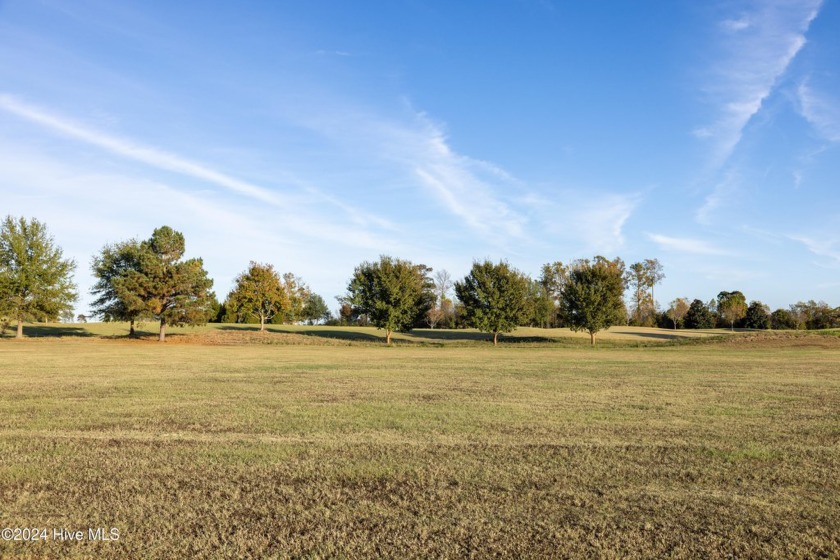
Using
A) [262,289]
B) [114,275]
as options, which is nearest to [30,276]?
[114,275]

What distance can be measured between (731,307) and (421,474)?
298 feet

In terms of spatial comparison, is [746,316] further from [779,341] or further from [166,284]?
[166,284]

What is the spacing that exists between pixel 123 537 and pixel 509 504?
10.7 feet

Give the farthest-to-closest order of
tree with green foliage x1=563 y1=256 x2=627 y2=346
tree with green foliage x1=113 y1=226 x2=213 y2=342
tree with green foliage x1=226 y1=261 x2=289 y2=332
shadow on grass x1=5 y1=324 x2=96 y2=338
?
tree with green foliage x1=226 y1=261 x2=289 y2=332
shadow on grass x1=5 y1=324 x2=96 y2=338
tree with green foliage x1=563 y1=256 x2=627 y2=346
tree with green foliage x1=113 y1=226 x2=213 y2=342

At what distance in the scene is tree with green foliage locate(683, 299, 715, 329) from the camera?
269 ft

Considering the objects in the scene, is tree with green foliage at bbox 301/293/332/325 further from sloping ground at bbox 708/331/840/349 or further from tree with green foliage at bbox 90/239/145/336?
sloping ground at bbox 708/331/840/349

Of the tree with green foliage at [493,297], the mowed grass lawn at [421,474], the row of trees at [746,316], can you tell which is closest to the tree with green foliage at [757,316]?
the row of trees at [746,316]

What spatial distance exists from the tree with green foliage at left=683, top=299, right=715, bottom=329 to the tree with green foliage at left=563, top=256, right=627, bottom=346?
1396 inches

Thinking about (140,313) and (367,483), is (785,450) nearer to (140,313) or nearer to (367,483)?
(367,483)

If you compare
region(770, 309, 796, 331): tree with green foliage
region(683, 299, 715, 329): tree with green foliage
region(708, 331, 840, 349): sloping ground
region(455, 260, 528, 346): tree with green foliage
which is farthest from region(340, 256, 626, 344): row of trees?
region(770, 309, 796, 331): tree with green foliage

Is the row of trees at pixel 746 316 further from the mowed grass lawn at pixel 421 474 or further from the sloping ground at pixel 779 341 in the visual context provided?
the mowed grass lawn at pixel 421 474

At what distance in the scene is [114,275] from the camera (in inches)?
2061

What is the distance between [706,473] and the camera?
630 cm

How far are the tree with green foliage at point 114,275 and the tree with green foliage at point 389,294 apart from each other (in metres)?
19.1
